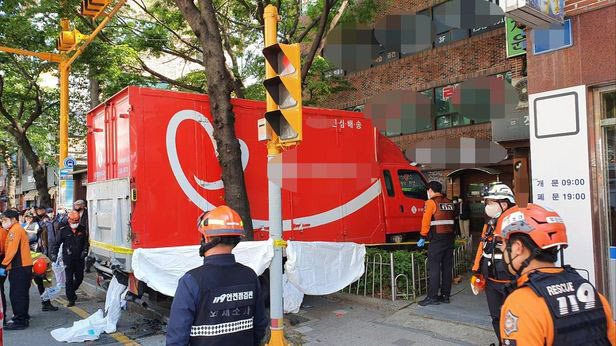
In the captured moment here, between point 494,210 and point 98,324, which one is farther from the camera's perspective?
point 98,324

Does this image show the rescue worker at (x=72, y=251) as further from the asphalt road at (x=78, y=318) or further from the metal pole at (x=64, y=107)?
the metal pole at (x=64, y=107)

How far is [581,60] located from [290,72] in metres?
3.05

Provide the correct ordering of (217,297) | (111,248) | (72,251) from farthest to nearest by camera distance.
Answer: (72,251) → (111,248) → (217,297)

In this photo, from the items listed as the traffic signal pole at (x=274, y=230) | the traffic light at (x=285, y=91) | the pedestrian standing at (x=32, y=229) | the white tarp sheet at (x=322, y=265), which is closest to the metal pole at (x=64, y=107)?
the pedestrian standing at (x=32, y=229)

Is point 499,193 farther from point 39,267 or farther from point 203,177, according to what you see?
point 39,267

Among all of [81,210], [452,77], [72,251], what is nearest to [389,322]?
[72,251]

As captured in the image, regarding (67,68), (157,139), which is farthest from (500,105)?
(67,68)

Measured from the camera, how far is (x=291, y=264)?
6.48m

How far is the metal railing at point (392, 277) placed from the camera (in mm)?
7586

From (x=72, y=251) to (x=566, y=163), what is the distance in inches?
305

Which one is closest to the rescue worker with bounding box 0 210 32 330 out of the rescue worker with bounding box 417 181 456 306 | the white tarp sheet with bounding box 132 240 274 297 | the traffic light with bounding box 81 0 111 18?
the white tarp sheet with bounding box 132 240 274 297

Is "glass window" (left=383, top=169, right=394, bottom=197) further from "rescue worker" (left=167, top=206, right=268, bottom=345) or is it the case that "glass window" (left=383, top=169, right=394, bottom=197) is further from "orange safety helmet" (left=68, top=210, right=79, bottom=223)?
"rescue worker" (left=167, top=206, right=268, bottom=345)

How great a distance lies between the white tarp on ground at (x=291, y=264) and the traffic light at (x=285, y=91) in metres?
1.76

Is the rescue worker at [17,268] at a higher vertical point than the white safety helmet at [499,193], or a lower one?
lower
